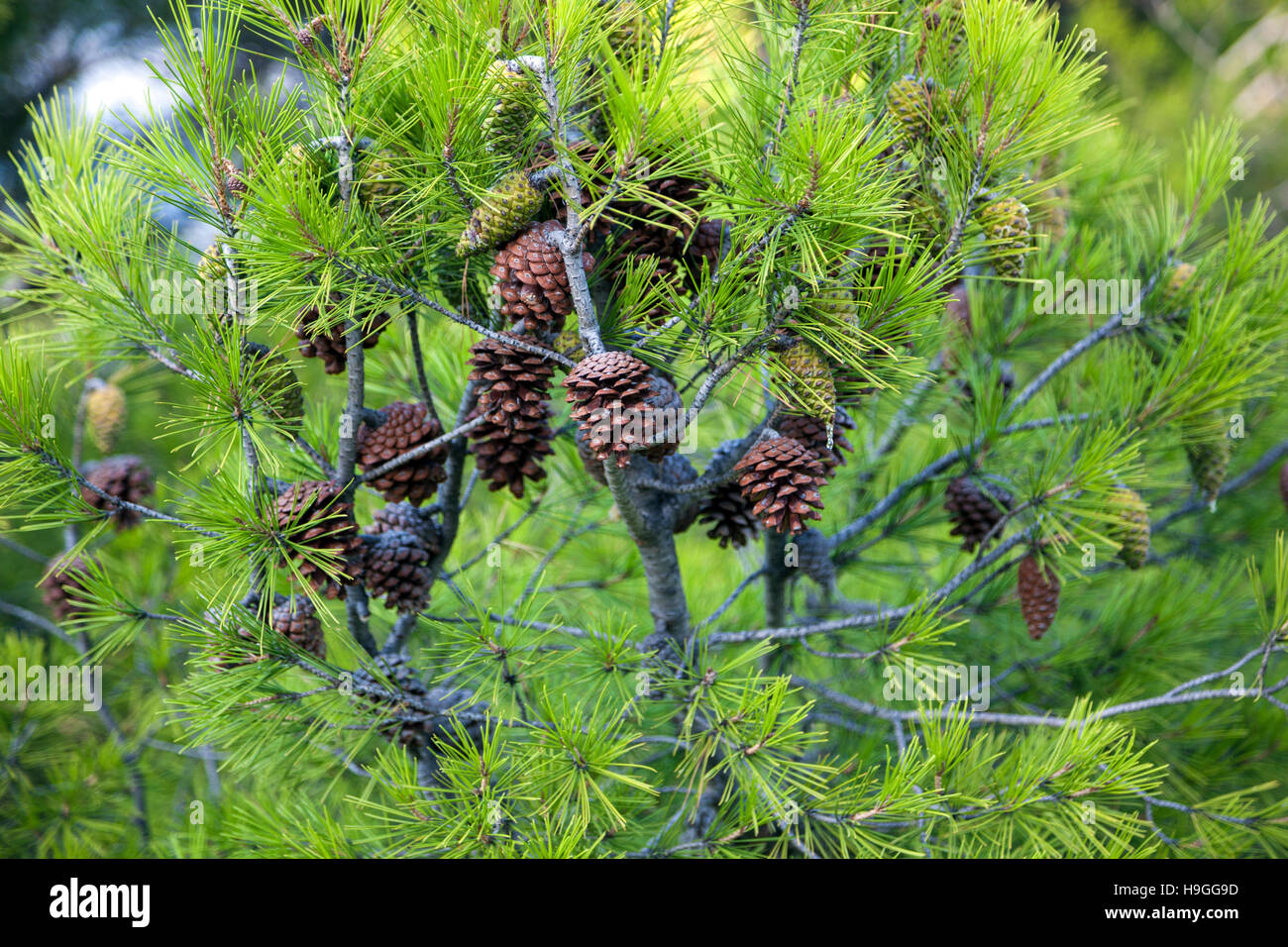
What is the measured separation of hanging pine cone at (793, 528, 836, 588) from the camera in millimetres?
738

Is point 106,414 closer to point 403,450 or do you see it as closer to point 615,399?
point 403,450

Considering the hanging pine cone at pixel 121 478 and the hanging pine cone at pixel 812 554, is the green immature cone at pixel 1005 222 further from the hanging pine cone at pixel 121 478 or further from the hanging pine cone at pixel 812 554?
the hanging pine cone at pixel 121 478

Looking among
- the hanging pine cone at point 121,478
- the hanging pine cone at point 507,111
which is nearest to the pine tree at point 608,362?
the hanging pine cone at point 507,111

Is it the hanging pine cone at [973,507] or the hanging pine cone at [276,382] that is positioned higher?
the hanging pine cone at [276,382]

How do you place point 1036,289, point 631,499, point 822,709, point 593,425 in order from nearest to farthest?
point 593,425
point 631,499
point 1036,289
point 822,709

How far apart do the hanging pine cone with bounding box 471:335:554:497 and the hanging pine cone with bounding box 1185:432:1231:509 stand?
0.51m

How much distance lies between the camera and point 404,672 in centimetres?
65

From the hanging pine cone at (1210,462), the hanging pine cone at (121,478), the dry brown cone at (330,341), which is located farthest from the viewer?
the hanging pine cone at (121,478)

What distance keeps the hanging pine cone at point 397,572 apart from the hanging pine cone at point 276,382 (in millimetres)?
101

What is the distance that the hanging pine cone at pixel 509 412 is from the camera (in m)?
0.57
